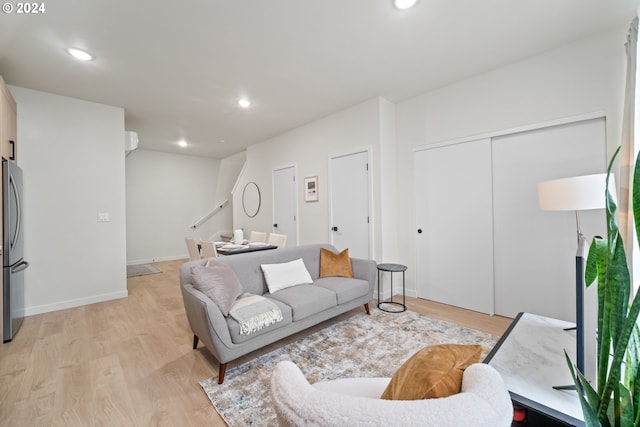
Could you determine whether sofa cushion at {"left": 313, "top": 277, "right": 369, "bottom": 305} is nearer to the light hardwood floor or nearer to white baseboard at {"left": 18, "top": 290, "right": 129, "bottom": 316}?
the light hardwood floor

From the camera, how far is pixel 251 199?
6121 mm

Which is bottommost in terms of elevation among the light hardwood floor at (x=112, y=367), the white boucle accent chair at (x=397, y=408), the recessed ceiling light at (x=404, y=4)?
the light hardwood floor at (x=112, y=367)

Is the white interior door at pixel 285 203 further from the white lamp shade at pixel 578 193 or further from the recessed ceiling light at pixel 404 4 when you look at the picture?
the white lamp shade at pixel 578 193

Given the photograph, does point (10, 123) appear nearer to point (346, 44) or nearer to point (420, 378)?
point (346, 44)

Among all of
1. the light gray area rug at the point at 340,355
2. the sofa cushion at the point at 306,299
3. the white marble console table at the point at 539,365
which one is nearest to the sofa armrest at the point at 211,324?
the light gray area rug at the point at 340,355

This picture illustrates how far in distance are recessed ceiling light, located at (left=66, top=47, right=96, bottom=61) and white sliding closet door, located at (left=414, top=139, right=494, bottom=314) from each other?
3.76m

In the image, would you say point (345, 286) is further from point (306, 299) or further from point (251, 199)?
point (251, 199)

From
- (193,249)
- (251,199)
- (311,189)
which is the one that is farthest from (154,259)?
(311,189)

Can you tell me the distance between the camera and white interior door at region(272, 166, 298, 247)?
16.2 feet

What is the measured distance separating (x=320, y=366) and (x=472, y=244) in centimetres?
225

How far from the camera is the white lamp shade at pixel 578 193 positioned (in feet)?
5.22

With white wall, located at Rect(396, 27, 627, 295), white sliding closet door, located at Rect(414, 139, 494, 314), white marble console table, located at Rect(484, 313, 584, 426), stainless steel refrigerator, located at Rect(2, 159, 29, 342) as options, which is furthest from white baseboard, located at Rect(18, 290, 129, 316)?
white marble console table, located at Rect(484, 313, 584, 426)

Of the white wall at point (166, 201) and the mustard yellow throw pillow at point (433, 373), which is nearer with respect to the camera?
the mustard yellow throw pillow at point (433, 373)

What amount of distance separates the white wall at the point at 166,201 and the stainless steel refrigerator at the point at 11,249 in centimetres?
348
